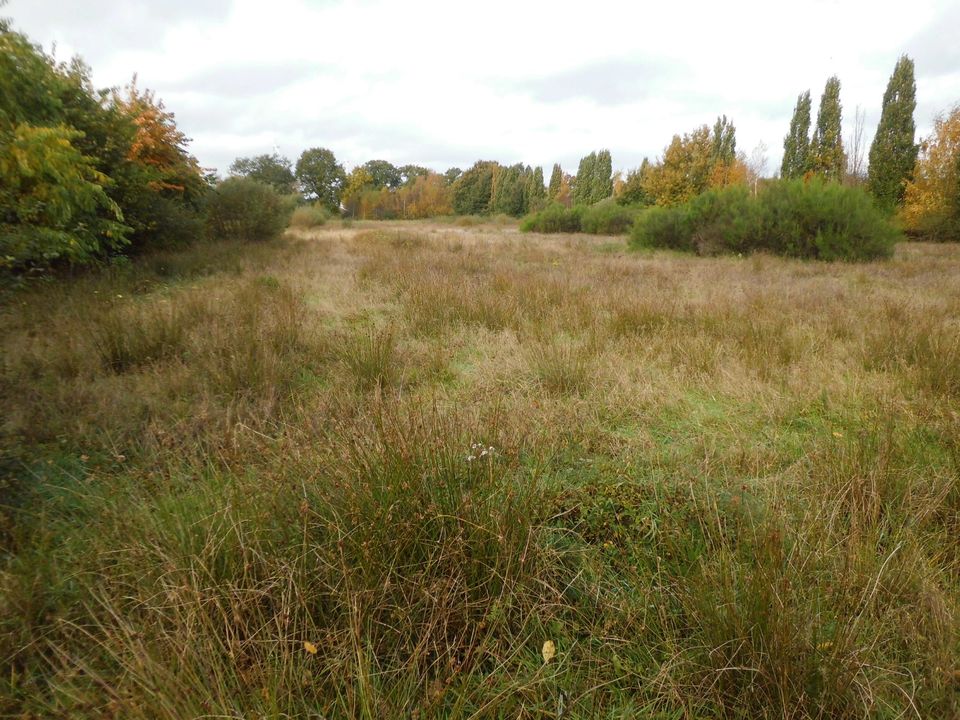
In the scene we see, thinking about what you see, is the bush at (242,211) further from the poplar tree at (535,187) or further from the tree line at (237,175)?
the poplar tree at (535,187)

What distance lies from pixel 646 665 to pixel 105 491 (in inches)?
91.2

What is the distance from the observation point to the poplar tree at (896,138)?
25188 millimetres

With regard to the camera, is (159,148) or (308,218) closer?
(159,148)

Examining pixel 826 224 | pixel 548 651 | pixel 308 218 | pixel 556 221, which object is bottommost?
pixel 548 651

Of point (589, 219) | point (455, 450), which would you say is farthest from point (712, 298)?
point (589, 219)

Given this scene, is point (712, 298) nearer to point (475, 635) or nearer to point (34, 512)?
point (475, 635)

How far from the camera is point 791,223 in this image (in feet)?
43.6

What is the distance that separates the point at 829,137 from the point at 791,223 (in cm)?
2212

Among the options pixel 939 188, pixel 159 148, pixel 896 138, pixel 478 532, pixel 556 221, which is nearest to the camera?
pixel 478 532

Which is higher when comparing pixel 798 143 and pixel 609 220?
pixel 798 143

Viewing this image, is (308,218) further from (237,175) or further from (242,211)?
(242,211)

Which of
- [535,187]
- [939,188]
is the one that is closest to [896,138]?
[939,188]

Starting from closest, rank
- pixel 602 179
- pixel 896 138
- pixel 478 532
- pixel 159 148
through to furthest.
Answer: pixel 478 532 → pixel 159 148 → pixel 896 138 → pixel 602 179

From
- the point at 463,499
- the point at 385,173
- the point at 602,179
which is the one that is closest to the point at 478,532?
the point at 463,499
